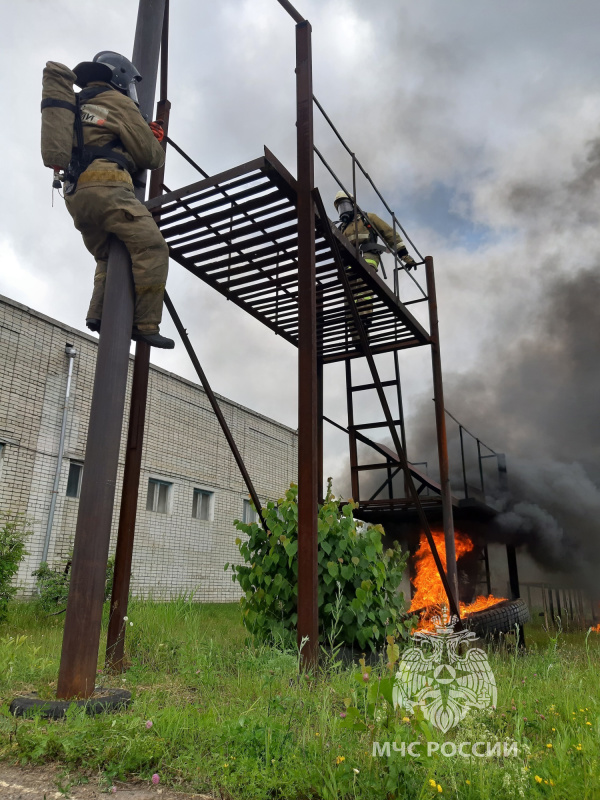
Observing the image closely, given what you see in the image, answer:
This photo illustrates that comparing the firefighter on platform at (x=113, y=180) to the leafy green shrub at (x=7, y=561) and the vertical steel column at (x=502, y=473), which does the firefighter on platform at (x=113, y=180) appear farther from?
the vertical steel column at (x=502, y=473)

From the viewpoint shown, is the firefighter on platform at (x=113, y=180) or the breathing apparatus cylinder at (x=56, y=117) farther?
the firefighter on platform at (x=113, y=180)

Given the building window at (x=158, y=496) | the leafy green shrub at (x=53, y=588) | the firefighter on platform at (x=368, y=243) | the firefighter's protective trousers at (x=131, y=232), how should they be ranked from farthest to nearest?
the building window at (x=158, y=496) → the leafy green shrub at (x=53, y=588) → the firefighter on platform at (x=368, y=243) → the firefighter's protective trousers at (x=131, y=232)

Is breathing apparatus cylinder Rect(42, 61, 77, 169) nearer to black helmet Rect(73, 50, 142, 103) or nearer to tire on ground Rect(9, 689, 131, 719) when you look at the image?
black helmet Rect(73, 50, 142, 103)

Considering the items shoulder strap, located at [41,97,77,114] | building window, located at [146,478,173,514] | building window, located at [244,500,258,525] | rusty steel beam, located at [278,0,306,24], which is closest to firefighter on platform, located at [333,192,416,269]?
rusty steel beam, located at [278,0,306,24]

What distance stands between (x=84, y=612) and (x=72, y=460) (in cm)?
1099

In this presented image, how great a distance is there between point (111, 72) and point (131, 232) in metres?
1.20

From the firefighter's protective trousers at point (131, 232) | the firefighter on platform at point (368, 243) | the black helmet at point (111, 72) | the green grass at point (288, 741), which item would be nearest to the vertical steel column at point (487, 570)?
the firefighter on platform at point (368, 243)

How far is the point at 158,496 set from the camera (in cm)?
1562

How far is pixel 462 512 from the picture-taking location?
1150cm

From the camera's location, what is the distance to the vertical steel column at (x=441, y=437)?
26.0 feet

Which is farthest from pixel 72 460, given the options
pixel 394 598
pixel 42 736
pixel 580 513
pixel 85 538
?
pixel 580 513

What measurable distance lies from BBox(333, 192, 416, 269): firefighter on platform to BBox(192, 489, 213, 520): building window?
10328 millimetres

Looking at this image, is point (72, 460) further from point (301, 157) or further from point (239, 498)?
point (301, 157)

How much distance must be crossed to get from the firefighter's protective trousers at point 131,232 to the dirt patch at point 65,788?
2612mm
